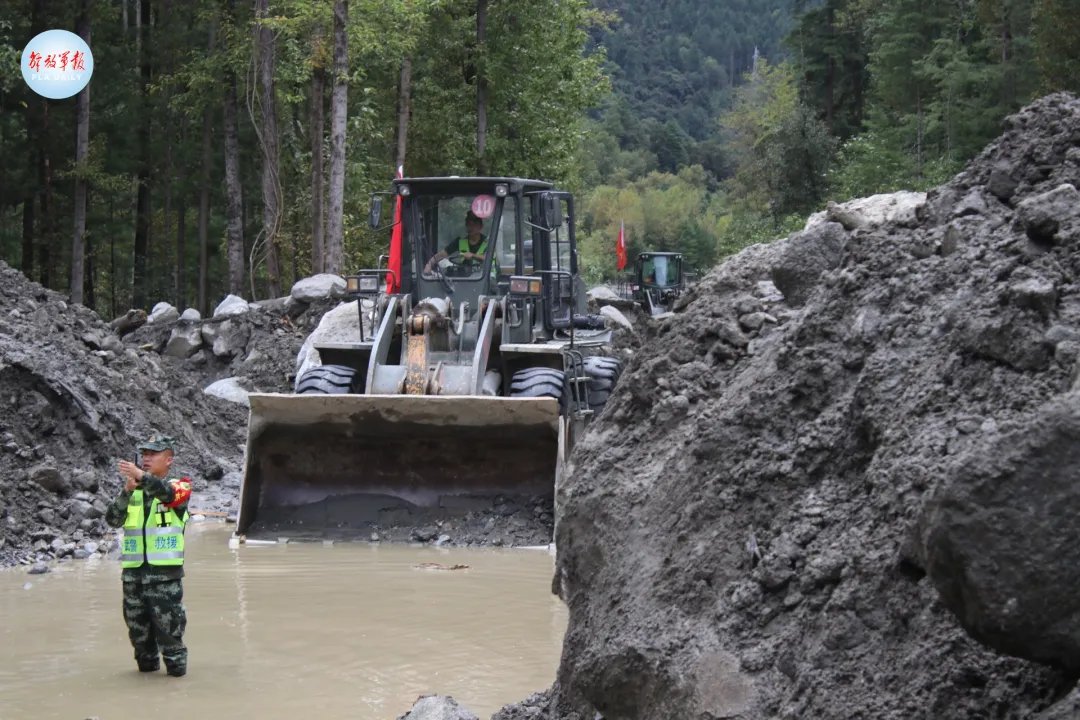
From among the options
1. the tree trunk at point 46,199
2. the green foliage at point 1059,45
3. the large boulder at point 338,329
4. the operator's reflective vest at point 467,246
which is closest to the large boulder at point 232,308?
the large boulder at point 338,329

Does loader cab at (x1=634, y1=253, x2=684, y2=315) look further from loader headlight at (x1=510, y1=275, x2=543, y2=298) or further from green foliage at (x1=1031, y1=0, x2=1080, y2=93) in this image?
loader headlight at (x1=510, y1=275, x2=543, y2=298)

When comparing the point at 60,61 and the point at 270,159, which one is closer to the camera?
the point at 60,61

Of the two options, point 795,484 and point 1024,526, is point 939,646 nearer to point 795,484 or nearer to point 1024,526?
point 1024,526

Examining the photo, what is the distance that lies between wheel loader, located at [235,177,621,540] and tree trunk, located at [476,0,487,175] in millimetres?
19370

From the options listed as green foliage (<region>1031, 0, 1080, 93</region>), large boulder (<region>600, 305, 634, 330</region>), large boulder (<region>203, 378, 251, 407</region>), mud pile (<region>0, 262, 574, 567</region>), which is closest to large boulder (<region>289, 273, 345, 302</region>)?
mud pile (<region>0, 262, 574, 567</region>)

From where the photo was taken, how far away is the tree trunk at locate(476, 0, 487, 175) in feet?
109

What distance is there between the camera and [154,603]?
747 centimetres

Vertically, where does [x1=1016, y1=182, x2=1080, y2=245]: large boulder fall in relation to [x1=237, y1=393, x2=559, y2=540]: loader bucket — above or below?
above

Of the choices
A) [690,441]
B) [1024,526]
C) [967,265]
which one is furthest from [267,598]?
[1024,526]

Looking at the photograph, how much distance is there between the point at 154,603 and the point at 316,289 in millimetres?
15116

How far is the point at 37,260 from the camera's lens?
113 ft

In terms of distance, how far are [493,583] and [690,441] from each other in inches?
223

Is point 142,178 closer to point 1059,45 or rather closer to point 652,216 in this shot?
point 1059,45

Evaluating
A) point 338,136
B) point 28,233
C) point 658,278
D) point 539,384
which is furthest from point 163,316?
point 539,384
